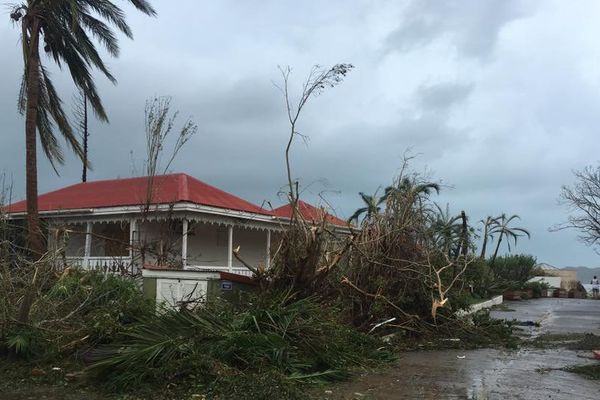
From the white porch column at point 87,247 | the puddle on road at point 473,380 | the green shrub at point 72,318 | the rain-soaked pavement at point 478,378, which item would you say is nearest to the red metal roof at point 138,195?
the white porch column at point 87,247

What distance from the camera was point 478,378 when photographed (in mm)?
8875

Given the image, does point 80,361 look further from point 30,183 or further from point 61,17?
Result: point 61,17

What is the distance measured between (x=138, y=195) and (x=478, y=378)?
1424 cm

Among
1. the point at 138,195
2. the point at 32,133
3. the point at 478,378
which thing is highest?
the point at 32,133

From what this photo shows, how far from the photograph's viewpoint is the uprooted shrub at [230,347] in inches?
304

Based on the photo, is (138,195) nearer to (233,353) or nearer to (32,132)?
(32,132)

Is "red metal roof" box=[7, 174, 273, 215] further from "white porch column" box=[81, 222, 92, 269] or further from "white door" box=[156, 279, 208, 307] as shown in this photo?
"white door" box=[156, 279, 208, 307]

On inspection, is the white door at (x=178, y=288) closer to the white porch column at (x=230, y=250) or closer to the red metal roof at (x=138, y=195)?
the red metal roof at (x=138, y=195)

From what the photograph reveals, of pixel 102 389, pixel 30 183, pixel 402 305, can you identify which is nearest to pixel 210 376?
pixel 102 389

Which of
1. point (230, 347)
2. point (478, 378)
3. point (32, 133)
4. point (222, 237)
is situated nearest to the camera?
point (230, 347)

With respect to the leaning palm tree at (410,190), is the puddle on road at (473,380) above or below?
below

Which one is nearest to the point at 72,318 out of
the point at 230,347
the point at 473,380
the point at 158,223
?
the point at 230,347

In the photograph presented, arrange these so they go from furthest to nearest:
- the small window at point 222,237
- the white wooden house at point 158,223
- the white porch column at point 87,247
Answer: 1. the small window at point 222,237
2. the white porch column at point 87,247
3. the white wooden house at point 158,223

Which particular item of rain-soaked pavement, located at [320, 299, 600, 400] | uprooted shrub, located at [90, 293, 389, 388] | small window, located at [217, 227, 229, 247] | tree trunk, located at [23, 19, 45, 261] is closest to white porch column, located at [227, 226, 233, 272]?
small window, located at [217, 227, 229, 247]
